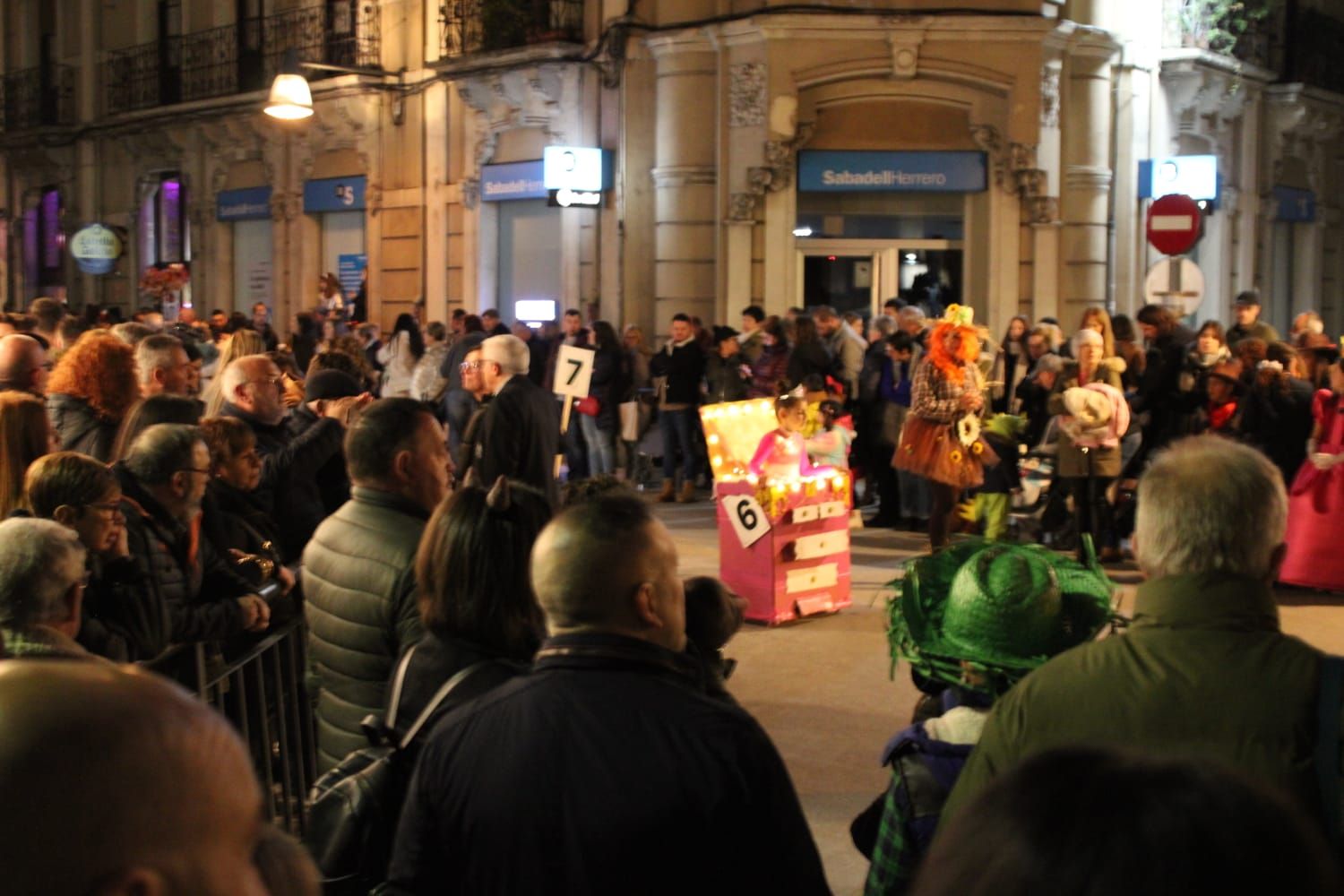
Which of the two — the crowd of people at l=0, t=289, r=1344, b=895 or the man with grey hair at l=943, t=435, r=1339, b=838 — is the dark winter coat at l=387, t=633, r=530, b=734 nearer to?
the crowd of people at l=0, t=289, r=1344, b=895

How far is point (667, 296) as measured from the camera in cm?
2000

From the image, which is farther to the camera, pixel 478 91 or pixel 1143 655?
pixel 478 91

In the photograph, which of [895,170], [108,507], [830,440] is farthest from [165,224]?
[108,507]

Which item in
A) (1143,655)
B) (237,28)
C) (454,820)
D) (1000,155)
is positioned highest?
(237,28)

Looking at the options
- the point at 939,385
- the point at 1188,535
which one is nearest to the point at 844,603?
the point at 939,385

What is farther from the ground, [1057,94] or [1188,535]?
[1057,94]

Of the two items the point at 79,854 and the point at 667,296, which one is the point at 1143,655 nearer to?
the point at 79,854

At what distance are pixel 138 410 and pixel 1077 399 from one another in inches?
281

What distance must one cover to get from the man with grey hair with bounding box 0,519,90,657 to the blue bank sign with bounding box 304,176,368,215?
21.1 meters

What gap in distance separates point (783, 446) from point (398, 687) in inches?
269

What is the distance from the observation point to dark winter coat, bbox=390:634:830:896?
2.52m

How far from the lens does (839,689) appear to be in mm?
8531

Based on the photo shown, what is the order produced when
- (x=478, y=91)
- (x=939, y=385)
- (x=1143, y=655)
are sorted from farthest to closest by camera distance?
(x=478, y=91) → (x=939, y=385) → (x=1143, y=655)

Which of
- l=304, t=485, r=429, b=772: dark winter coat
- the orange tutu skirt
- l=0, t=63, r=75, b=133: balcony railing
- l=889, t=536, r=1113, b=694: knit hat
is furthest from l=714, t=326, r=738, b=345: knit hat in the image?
l=0, t=63, r=75, b=133: balcony railing
